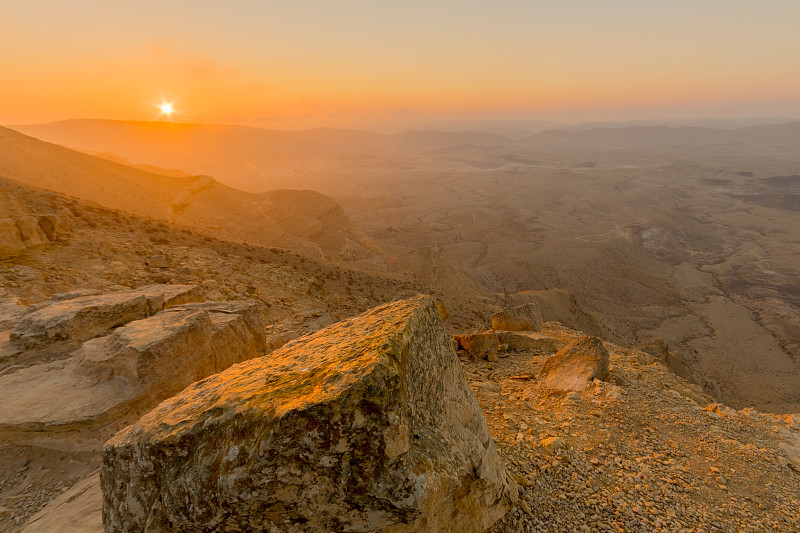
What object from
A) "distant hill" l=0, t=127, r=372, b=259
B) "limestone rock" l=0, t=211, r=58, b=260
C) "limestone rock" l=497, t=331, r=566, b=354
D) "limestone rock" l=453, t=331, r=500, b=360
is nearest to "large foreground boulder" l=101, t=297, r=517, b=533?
"limestone rock" l=453, t=331, r=500, b=360

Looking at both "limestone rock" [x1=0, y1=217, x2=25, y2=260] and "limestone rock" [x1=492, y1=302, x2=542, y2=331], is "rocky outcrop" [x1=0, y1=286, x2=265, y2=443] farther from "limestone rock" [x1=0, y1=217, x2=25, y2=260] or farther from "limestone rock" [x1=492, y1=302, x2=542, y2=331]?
"limestone rock" [x1=492, y1=302, x2=542, y2=331]

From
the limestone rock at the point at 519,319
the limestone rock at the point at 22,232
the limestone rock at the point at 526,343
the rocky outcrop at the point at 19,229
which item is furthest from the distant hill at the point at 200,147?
the limestone rock at the point at 526,343

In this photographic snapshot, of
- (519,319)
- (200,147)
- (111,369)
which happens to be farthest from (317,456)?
(200,147)

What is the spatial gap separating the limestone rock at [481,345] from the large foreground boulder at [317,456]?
6074 millimetres

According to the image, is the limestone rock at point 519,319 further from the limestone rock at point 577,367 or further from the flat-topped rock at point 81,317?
the flat-topped rock at point 81,317

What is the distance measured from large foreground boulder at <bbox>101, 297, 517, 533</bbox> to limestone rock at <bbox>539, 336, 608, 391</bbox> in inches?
175

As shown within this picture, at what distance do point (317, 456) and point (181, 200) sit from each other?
4064 centimetres

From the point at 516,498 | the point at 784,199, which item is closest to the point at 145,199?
the point at 516,498

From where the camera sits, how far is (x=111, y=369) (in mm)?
5789

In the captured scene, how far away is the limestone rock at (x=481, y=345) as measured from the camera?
31.8 feet

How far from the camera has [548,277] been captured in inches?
1634

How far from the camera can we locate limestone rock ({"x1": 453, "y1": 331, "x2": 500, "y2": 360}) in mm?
9688

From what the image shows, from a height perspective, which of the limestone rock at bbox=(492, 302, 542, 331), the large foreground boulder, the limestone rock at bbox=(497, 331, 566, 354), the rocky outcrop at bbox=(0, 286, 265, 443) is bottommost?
the limestone rock at bbox=(492, 302, 542, 331)

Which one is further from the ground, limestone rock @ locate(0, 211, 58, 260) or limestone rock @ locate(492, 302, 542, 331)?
limestone rock @ locate(0, 211, 58, 260)
